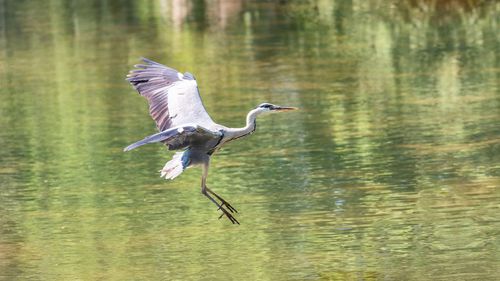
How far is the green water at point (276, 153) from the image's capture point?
11.8 meters

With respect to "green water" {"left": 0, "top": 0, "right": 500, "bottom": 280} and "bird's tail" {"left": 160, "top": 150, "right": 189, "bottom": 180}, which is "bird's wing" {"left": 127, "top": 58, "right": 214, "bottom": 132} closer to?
"bird's tail" {"left": 160, "top": 150, "right": 189, "bottom": 180}

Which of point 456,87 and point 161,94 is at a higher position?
point 161,94

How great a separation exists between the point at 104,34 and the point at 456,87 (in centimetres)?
1036

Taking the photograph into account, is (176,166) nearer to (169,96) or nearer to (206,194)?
(206,194)

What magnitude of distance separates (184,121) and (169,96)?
0.52 m

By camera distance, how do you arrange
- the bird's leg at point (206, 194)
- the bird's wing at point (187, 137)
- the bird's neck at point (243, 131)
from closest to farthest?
the bird's wing at point (187, 137), the bird's neck at point (243, 131), the bird's leg at point (206, 194)

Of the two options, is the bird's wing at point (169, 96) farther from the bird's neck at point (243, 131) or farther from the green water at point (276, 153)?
the green water at point (276, 153)


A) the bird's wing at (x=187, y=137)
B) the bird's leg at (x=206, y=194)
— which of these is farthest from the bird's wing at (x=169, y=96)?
the bird's leg at (x=206, y=194)

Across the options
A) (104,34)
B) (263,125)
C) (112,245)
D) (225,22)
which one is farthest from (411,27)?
(112,245)

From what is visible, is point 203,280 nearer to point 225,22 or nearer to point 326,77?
point 326,77

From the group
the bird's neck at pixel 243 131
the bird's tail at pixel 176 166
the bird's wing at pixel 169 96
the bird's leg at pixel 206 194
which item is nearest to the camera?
the bird's tail at pixel 176 166

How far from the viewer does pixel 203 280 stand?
36.3ft

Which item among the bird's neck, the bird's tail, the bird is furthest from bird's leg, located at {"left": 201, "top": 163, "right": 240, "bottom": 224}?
the bird's neck

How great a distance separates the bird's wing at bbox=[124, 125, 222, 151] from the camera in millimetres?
10938
